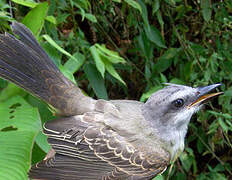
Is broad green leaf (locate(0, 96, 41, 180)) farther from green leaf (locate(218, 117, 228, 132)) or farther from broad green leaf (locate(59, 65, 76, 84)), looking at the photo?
green leaf (locate(218, 117, 228, 132))

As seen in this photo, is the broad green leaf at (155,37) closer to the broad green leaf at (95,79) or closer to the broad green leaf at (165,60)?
the broad green leaf at (165,60)

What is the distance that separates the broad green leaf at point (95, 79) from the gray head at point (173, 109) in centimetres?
48

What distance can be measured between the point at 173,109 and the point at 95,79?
768mm

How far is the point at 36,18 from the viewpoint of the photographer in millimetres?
2127

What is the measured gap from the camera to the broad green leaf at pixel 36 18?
81.9 inches

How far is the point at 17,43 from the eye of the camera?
1.99m

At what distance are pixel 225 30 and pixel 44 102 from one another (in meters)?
1.97

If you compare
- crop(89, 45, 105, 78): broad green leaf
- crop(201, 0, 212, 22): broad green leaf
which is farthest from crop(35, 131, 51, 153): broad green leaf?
crop(201, 0, 212, 22): broad green leaf

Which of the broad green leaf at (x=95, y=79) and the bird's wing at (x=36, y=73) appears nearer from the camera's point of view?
the bird's wing at (x=36, y=73)

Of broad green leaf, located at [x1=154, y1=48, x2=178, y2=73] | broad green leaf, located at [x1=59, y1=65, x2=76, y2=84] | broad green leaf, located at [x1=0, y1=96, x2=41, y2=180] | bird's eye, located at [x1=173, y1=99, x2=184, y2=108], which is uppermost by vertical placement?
broad green leaf, located at [x1=59, y1=65, x2=76, y2=84]

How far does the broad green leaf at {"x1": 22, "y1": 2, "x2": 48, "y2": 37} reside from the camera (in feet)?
6.82

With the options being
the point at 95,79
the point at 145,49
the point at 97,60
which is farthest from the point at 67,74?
the point at 145,49

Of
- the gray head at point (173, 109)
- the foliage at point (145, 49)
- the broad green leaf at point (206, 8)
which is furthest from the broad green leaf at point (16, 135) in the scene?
the broad green leaf at point (206, 8)

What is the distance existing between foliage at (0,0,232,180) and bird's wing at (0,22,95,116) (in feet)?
0.52
